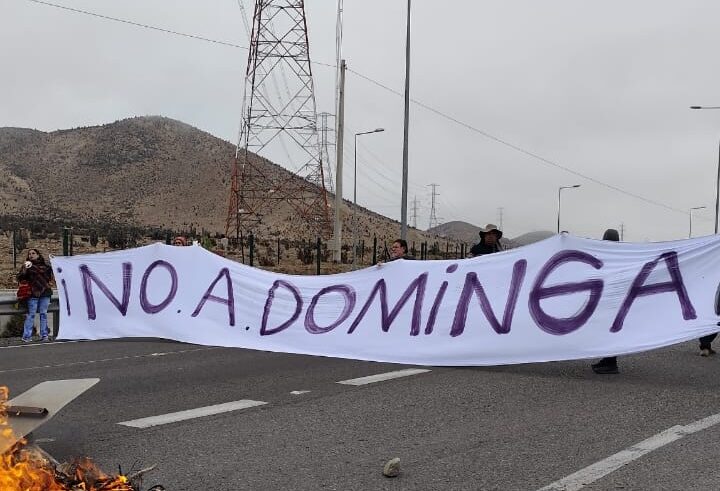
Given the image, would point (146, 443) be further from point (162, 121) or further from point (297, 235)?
point (162, 121)

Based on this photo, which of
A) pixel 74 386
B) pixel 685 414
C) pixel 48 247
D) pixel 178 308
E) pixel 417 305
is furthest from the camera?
pixel 48 247

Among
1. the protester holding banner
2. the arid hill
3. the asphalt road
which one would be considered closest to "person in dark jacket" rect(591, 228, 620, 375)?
the asphalt road

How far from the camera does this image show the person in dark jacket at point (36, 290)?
43.2ft

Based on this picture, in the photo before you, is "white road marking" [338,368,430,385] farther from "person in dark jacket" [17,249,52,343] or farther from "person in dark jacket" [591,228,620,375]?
"person in dark jacket" [17,249,52,343]

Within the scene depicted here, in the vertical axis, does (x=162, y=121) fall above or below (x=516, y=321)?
above

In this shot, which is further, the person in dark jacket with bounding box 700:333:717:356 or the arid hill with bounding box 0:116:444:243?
the arid hill with bounding box 0:116:444:243

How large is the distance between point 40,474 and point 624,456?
405cm

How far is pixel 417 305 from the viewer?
9688 mm

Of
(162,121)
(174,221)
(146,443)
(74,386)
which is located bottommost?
(146,443)

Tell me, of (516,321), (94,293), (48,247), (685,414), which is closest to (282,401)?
(516,321)

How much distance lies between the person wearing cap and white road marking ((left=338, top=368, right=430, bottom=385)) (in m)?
2.29

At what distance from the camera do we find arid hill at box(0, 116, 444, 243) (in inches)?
3602

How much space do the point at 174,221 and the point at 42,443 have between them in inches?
3514

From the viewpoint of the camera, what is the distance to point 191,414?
6.80 meters
